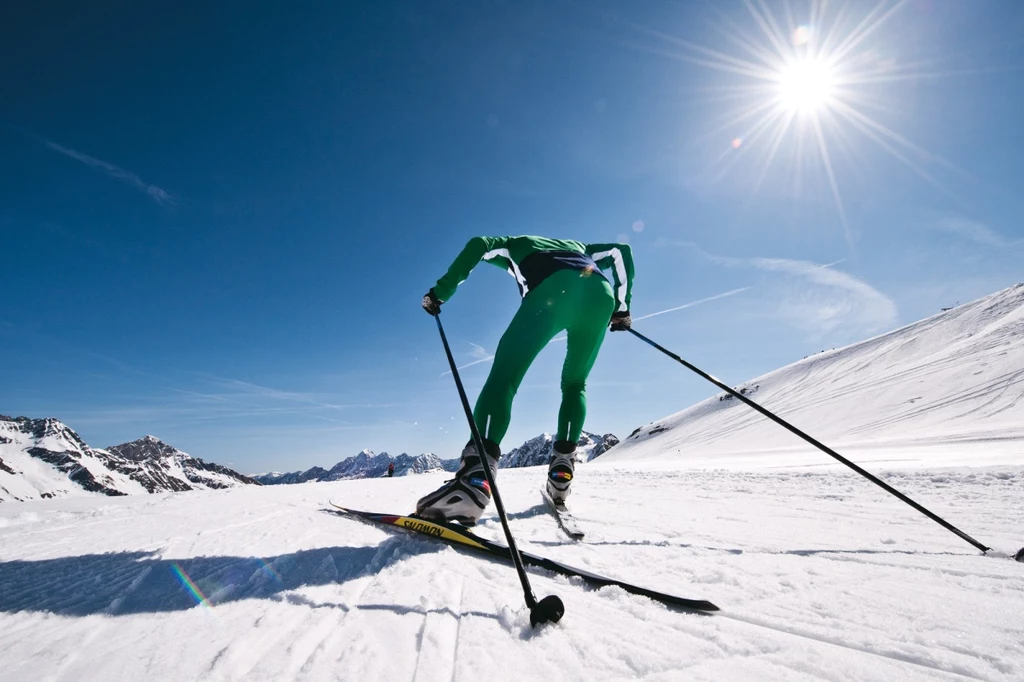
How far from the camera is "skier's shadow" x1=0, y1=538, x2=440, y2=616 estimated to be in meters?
1.34

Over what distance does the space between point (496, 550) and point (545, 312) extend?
158 cm

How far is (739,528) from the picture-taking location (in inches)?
91.6

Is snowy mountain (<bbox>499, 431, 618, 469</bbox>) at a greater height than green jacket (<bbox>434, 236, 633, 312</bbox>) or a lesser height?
greater

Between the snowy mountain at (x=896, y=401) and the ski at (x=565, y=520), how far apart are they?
15.7ft

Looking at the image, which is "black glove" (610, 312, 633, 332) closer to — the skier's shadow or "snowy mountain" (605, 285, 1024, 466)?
the skier's shadow

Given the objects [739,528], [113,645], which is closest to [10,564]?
[113,645]

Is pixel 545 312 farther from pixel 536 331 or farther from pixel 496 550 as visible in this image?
pixel 496 550

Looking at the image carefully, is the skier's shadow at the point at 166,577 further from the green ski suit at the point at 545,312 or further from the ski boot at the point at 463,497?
the green ski suit at the point at 545,312

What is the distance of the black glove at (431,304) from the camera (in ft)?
10.4

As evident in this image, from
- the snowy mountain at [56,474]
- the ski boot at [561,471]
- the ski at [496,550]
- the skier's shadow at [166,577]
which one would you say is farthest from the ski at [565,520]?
the snowy mountain at [56,474]

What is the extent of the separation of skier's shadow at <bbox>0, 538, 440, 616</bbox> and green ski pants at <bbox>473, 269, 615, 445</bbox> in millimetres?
869

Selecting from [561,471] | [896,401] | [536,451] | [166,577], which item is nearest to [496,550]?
[166,577]

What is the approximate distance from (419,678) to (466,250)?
2.65m

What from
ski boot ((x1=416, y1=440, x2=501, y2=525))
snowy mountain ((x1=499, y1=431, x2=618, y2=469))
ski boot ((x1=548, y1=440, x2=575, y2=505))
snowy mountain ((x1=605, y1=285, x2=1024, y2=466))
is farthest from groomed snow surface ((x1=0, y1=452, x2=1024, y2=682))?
snowy mountain ((x1=499, y1=431, x2=618, y2=469))
